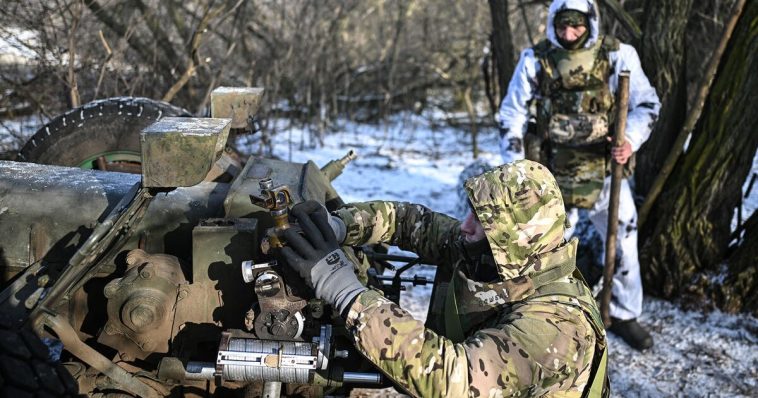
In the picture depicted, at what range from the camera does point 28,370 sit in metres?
2.37

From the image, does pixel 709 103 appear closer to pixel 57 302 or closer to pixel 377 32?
pixel 57 302

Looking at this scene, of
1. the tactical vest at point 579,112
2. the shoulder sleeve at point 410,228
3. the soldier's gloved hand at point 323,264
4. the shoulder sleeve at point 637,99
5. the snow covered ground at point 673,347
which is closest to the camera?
the soldier's gloved hand at point 323,264

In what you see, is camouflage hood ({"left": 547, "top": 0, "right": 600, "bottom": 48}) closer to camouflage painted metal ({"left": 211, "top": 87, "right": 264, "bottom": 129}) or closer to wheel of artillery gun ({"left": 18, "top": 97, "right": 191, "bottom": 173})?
camouflage painted metal ({"left": 211, "top": 87, "right": 264, "bottom": 129})

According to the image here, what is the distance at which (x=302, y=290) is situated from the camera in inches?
101

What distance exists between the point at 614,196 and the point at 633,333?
88 centimetres

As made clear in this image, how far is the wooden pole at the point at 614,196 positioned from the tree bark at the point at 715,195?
0.63 meters

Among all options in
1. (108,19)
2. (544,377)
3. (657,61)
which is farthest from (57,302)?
(108,19)

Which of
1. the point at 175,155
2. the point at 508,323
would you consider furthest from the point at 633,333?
the point at 175,155

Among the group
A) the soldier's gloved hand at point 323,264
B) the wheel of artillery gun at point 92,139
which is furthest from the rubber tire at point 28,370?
the wheel of artillery gun at point 92,139

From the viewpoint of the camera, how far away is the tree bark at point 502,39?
7.28m

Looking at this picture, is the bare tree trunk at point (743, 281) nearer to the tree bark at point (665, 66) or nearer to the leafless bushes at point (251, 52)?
the tree bark at point (665, 66)

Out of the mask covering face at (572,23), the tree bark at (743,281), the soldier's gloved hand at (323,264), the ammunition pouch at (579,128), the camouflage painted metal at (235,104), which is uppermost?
the mask covering face at (572,23)

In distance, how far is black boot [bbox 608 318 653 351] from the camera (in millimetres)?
4531

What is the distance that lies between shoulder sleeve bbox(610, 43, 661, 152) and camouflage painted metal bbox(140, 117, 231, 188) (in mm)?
2858
